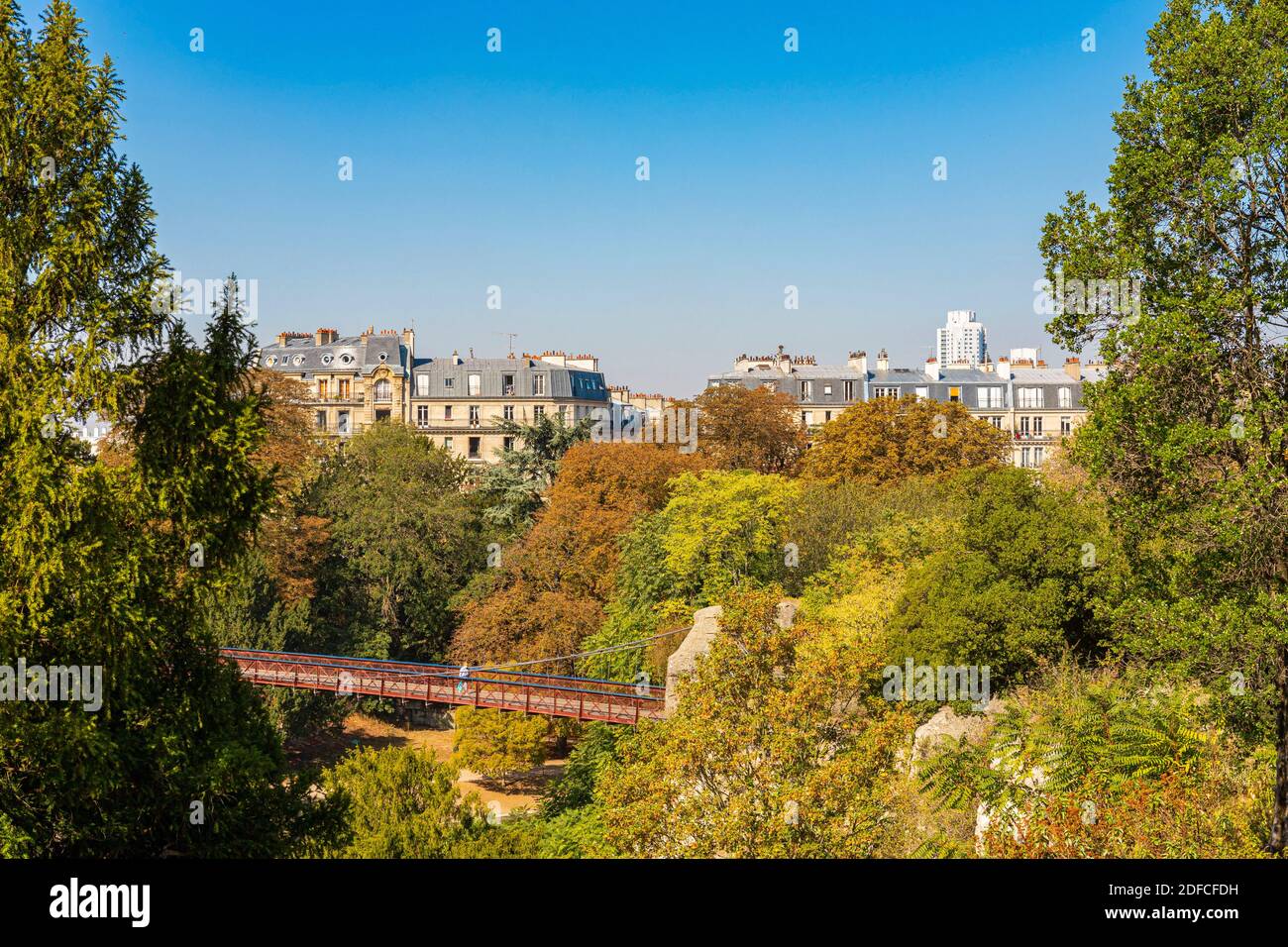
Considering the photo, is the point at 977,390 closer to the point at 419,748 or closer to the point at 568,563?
the point at 568,563

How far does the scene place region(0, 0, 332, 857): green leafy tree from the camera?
34.2 ft

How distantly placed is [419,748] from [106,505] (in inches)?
982

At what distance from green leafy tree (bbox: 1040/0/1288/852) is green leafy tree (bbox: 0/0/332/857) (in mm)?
9779

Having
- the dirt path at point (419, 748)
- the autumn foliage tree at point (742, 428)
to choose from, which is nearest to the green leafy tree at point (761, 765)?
the dirt path at point (419, 748)

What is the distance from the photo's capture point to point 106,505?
35.8ft

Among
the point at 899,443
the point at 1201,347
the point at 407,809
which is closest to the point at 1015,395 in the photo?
the point at 899,443

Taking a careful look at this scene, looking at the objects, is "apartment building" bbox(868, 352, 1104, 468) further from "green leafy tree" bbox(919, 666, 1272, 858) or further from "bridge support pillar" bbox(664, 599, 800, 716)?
"green leafy tree" bbox(919, 666, 1272, 858)

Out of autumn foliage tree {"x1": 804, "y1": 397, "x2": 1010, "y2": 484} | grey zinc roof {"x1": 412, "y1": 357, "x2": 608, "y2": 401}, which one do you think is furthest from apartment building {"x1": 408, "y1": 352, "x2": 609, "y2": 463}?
autumn foliage tree {"x1": 804, "y1": 397, "x2": 1010, "y2": 484}

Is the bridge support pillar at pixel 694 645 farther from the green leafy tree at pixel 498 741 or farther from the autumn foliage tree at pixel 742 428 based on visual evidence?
the autumn foliage tree at pixel 742 428

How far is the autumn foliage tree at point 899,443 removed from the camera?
49094 millimetres

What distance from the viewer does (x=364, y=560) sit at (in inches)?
1652
